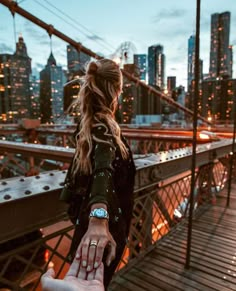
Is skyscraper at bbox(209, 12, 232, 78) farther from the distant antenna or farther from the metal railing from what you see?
the distant antenna

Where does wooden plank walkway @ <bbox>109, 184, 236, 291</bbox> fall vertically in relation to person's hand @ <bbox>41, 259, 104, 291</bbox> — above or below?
below

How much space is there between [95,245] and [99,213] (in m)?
0.12

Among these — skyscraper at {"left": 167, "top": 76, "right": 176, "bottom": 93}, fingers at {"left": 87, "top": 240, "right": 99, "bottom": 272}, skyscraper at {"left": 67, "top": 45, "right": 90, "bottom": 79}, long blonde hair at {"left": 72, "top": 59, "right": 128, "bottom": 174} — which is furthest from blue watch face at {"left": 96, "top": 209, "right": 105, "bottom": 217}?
skyscraper at {"left": 167, "top": 76, "right": 176, "bottom": 93}

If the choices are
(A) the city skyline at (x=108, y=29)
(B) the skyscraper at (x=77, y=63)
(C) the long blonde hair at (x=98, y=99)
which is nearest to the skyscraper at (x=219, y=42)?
(A) the city skyline at (x=108, y=29)

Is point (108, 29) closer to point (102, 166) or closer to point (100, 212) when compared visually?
point (102, 166)

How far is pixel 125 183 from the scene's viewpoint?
1.33 meters

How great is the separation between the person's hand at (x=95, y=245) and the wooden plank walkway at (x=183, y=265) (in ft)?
5.69

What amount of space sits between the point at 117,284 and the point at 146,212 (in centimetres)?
89

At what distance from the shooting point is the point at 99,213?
0.91 metres

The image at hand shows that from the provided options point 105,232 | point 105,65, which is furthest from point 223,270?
point 105,65

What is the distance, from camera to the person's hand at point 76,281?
64cm

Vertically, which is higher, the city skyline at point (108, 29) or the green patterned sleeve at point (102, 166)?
the city skyline at point (108, 29)

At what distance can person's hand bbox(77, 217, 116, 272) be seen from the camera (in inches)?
30.4

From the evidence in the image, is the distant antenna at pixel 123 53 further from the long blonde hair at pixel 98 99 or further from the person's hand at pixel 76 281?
the person's hand at pixel 76 281
